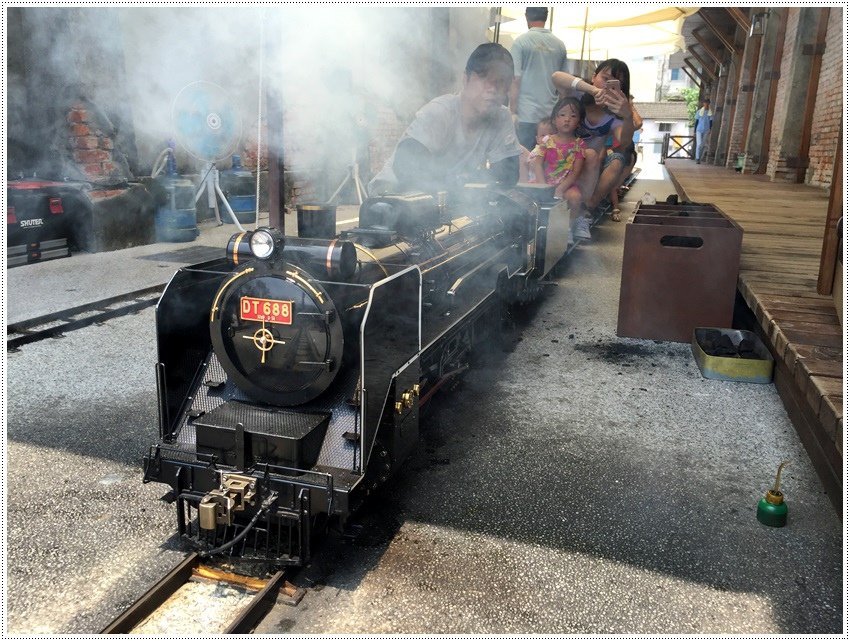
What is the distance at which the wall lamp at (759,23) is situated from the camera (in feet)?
41.2

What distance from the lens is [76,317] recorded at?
456 centimetres

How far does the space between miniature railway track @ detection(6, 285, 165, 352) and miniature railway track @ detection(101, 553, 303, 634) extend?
8.79ft

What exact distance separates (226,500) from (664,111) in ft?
134

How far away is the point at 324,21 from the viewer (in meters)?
4.78

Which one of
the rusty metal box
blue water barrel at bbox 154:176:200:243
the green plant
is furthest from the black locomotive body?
the green plant

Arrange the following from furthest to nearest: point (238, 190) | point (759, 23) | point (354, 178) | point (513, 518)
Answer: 1. point (759, 23)
2. point (354, 178)
3. point (238, 190)
4. point (513, 518)

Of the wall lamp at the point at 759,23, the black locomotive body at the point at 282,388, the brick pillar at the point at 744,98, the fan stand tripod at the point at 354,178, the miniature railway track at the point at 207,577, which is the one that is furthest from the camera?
→ the brick pillar at the point at 744,98

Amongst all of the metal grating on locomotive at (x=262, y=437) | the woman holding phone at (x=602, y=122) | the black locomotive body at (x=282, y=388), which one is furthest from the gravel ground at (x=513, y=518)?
the woman holding phone at (x=602, y=122)

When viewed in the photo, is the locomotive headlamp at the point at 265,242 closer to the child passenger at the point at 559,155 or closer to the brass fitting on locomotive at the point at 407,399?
the brass fitting on locomotive at the point at 407,399

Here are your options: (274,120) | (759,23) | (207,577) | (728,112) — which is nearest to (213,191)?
(274,120)

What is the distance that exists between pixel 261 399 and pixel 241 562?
521mm

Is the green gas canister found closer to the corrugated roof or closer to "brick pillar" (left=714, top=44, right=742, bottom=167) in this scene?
"brick pillar" (left=714, top=44, right=742, bottom=167)

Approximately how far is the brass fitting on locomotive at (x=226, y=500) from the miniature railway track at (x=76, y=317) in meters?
2.72

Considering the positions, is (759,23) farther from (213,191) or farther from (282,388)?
(282,388)
